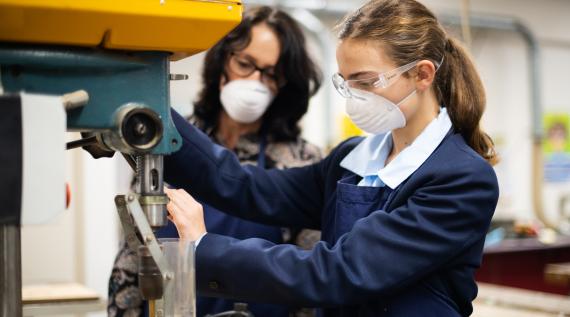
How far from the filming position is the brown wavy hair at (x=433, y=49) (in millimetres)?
1151

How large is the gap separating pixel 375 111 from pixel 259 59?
1.53ft

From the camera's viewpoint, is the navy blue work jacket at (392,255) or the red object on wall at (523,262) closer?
the navy blue work jacket at (392,255)

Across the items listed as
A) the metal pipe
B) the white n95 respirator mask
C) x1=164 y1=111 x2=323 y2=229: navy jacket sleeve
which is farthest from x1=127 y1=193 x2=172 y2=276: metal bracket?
the white n95 respirator mask

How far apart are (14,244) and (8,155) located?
205mm

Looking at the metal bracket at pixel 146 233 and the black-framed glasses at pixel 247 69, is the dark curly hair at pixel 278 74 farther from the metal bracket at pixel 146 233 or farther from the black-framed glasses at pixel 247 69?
the metal bracket at pixel 146 233

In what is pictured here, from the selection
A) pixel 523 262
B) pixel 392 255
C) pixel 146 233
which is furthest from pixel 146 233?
pixel 523 262

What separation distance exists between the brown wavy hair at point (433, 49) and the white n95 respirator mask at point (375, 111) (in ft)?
0.25

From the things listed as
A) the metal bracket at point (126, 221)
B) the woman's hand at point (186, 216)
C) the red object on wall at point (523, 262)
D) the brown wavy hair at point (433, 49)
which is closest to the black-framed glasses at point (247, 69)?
the brown wavy hair at point (433, 49)

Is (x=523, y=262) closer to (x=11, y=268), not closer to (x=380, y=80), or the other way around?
(x=380, y=80)

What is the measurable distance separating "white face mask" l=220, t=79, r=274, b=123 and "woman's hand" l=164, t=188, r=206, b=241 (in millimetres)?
536

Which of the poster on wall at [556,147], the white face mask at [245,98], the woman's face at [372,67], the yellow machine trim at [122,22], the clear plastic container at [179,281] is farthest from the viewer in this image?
the poster on wall at [556,147]

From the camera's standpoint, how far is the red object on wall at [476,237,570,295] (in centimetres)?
427

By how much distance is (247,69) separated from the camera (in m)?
1.58

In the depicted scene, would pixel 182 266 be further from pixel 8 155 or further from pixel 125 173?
pixel 125 173
